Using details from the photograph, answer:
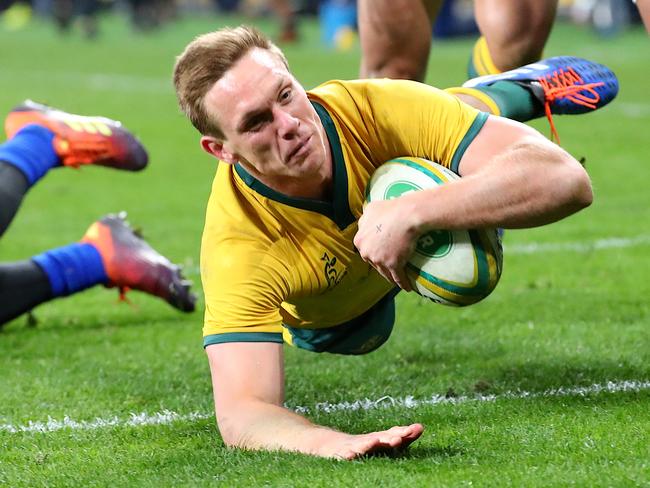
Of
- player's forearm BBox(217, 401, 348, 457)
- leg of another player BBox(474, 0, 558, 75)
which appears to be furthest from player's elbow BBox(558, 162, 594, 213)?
leg of another player BBox(474, 0, 558, 75)

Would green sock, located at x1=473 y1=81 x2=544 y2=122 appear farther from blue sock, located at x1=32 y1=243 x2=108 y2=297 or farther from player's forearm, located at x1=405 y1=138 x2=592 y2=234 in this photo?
blue sock, located at x1=32 y1=243 x2=108 y2=297

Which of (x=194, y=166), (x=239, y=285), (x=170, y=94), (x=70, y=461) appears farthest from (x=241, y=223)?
(x=170, y=94)

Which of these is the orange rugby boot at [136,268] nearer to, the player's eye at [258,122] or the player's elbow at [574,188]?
the player's eye at [258,122]

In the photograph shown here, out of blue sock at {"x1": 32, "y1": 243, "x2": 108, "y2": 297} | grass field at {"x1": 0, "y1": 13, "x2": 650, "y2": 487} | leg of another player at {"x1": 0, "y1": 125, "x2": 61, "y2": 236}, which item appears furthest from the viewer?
blue sock at {"x1": 32, "y1": 243, "x2": 108, "y2": 297}

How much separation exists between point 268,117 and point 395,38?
2.22 metres

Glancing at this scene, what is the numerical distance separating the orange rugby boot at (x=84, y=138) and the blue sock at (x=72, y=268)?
389 mm

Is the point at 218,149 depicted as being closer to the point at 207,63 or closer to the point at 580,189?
the point at 207,63

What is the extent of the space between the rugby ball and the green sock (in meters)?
0.77

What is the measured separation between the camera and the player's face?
3.46 meters

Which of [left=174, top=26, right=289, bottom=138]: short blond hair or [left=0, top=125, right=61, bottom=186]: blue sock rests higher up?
[left=174, top=26, right=289, bottom=138]: short blond hair

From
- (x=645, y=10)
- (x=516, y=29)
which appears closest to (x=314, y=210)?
(x=645, y=10)

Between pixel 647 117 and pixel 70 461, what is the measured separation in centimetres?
900

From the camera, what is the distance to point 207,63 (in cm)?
350

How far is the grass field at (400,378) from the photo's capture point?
11.0ft
